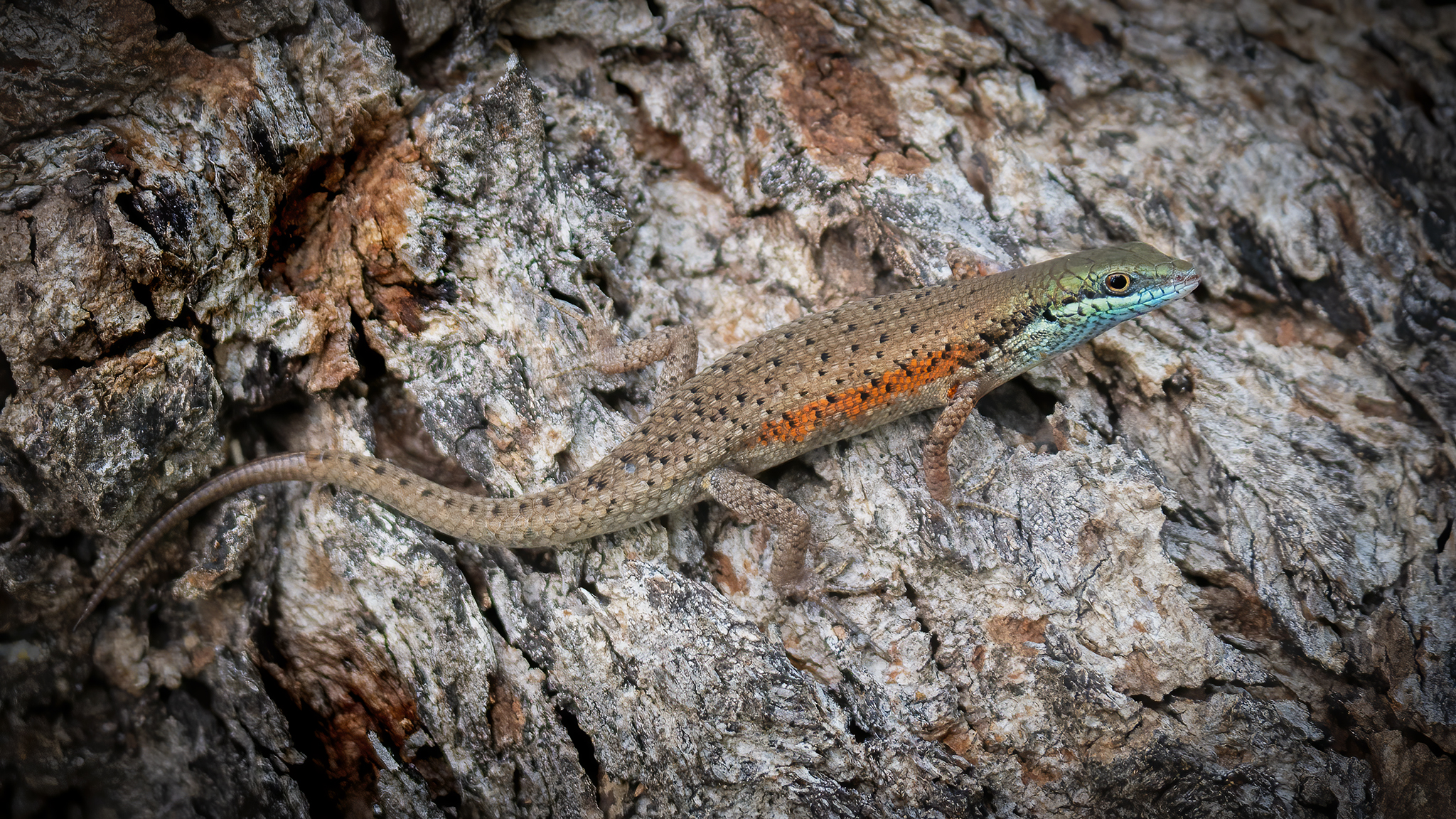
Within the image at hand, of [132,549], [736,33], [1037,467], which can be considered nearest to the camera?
[132,549]

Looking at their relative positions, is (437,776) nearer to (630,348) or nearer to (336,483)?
(336,483)

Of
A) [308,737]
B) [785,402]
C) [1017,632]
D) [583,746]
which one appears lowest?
[1017,632]

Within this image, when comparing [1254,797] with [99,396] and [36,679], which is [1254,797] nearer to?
[99,396]

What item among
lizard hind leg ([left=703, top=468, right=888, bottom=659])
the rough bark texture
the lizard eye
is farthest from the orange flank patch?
the lizard eye

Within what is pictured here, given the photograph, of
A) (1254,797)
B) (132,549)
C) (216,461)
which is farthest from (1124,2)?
(132,549)

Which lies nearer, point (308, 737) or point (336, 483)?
point (336, 483)

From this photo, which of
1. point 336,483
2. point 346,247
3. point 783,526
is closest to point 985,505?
point 783,526

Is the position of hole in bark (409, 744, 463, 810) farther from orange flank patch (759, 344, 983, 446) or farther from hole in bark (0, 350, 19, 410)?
hole in bark (0, 350, 19, 410)
